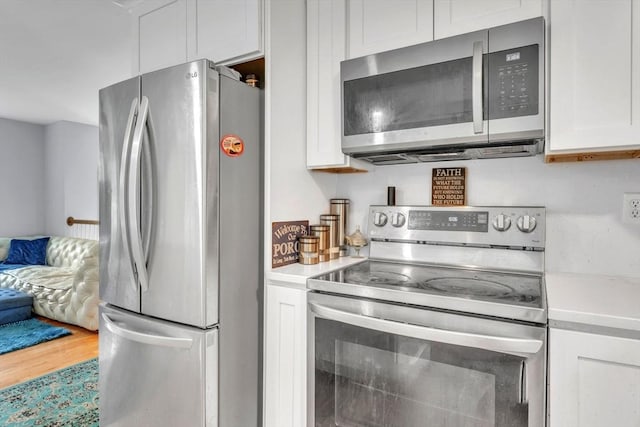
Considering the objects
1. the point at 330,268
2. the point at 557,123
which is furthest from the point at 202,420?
the point at 557,123

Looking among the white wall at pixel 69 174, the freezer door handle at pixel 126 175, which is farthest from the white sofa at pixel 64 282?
the freezer door handle at pixel 126 175

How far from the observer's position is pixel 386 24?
1.55m

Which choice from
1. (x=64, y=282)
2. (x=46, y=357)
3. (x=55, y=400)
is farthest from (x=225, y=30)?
(x=64, y=282)

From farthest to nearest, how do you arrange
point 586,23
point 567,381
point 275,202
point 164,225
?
point 275,202 < point 164,225 < point 586,23 < point 567,381

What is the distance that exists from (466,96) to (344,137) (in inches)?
20.4

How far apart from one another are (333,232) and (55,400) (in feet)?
6.79

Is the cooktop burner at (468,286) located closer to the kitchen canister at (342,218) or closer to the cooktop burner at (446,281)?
the cooktop burner at (446,281)

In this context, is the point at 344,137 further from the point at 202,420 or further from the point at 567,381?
the point at 202,420

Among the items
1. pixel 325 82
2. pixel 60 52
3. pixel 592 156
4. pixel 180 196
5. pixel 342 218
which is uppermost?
pixel 60 52

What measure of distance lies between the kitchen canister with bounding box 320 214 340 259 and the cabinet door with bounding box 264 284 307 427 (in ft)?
1.42

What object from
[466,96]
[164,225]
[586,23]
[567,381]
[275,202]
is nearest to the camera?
[567,381]

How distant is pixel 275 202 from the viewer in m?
1.58

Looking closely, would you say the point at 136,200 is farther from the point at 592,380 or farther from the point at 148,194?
the point at 592,380

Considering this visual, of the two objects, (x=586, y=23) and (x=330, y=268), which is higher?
(x=586, y=23)
